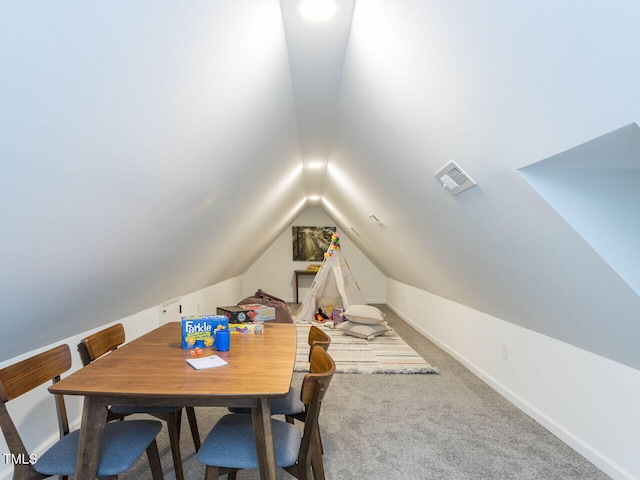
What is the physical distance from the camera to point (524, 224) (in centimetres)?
176

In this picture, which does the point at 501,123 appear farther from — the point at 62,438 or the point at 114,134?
the point at 62,438

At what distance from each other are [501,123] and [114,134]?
1.36 metres

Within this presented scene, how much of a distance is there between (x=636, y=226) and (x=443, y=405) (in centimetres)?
190

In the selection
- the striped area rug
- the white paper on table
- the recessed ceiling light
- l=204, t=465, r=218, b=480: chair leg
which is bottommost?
the striped area rug

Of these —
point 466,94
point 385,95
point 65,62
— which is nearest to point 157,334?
point 65,62

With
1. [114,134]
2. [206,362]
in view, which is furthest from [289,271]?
[114,134]

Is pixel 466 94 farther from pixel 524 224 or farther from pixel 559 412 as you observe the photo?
pixel 559 412

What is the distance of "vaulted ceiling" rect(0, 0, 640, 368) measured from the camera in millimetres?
941

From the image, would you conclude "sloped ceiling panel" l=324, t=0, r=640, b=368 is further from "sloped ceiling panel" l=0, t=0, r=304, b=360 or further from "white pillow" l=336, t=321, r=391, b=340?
"white pillow" l=336, t=321, r=391, b=340

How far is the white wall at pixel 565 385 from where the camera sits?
6.26 feet

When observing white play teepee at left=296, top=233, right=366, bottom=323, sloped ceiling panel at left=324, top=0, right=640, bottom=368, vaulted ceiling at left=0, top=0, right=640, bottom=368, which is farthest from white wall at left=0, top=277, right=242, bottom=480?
white play teepee at left=296, top=233, right=366, bottom=323

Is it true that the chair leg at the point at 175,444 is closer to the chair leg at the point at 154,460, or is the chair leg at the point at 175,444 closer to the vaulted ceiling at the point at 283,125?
the chair leg at the point at 154,460

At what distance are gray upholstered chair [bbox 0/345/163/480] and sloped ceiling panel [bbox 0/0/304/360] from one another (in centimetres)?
29

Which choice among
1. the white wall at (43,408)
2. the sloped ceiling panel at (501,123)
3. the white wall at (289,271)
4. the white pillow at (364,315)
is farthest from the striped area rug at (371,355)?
the white wall at (289,271)
